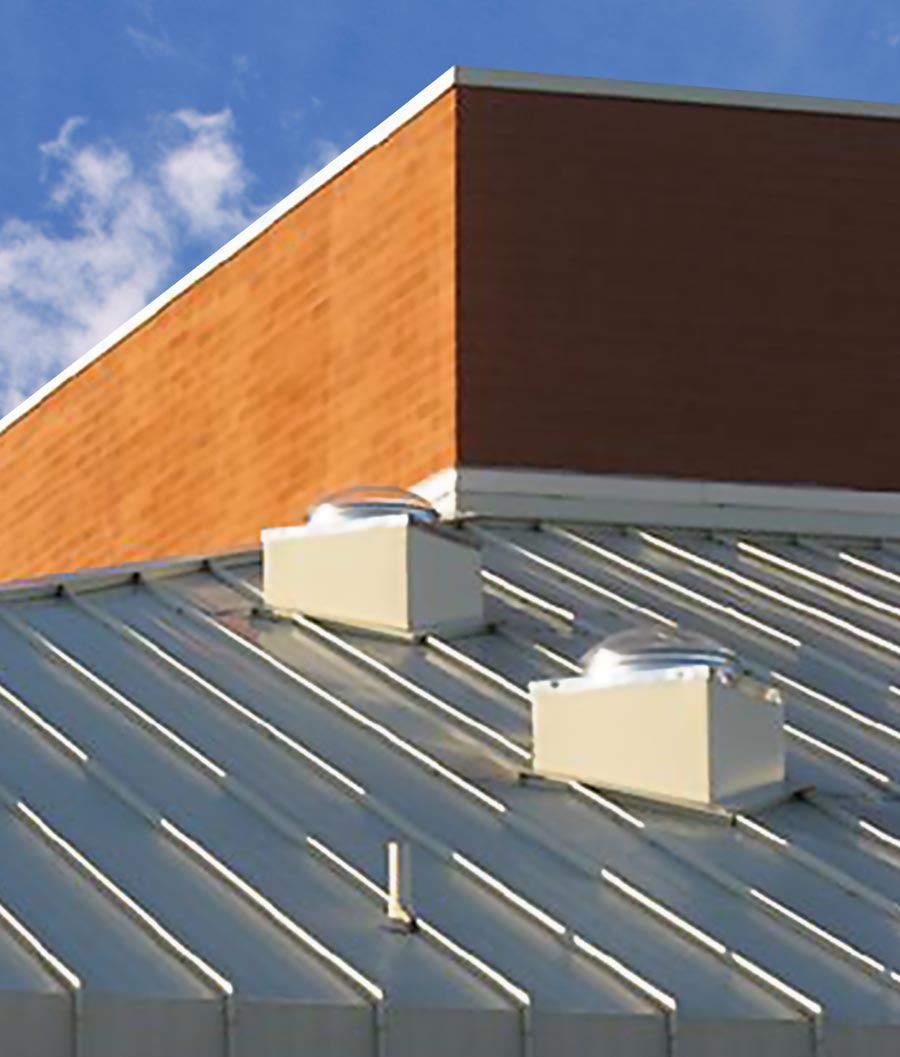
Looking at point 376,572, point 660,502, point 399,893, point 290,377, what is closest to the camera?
point 399,893

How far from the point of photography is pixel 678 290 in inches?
955

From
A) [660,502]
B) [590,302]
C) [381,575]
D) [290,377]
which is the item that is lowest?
[381,575]

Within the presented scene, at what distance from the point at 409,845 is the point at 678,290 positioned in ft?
32.1

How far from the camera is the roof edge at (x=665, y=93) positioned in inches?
955

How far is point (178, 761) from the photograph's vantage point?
52.9ft

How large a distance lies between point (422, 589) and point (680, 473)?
4775 mm

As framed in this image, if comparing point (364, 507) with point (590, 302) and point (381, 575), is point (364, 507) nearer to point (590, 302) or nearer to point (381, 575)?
point (381, 575)

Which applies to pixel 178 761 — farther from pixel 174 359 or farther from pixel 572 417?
pixel 174 359

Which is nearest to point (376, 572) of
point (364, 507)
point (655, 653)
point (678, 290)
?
point (364, 507)

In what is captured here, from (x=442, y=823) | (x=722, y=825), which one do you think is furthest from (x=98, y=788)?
(x=722, y=825)

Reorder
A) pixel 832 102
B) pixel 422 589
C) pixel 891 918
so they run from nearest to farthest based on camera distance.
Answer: pixel 891 918
pixel 422 589
pixel 832 102

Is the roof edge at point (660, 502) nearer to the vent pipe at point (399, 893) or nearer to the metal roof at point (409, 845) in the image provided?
the metal roof at point (409, 845)

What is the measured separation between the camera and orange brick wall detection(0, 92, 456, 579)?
948 inches

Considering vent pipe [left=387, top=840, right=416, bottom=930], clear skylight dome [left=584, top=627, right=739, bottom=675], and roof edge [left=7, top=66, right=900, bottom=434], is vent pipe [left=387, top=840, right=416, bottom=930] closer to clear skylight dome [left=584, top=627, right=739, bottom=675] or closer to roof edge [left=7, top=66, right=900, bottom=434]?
clear skylight dome [left=584, top=627, right=739, bottom=675]
